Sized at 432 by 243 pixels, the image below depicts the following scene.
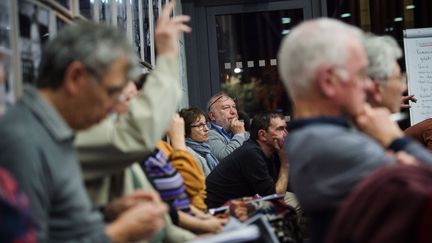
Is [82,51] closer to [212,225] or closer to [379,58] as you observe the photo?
[379,58]

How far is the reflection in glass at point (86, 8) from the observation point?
2199 millimetres

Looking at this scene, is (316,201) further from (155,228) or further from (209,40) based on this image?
(209,40)

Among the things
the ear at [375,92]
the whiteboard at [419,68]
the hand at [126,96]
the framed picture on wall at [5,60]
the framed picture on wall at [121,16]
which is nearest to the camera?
the framed picture on wall at [5,60]

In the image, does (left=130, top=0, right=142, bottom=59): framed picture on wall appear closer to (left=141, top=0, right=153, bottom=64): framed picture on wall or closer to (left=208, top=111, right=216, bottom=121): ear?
(left=141, top=0, right=153, bottom=64): framed picture on wall

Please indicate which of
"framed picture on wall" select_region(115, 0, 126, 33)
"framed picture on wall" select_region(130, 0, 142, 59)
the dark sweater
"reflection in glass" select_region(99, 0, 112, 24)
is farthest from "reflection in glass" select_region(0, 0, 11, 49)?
the dark sweater

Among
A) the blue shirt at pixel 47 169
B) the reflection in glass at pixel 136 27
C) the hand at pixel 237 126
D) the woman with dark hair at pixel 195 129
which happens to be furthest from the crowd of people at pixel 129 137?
the hand at pixel 237 126

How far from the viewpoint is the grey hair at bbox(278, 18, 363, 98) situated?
1.46m

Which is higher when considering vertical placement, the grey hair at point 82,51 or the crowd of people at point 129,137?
the grey hair at point 82,51

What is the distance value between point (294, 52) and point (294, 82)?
72 millimetres

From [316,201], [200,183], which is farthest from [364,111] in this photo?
[200,183]

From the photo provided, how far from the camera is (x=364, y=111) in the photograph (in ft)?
5.46

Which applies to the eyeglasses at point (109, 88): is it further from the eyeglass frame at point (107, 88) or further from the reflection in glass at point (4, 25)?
the reflection in glass at point (4, 25)

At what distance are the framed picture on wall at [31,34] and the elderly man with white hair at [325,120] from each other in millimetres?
673

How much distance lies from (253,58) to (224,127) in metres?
1.25
